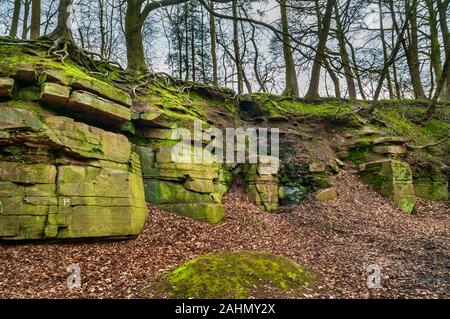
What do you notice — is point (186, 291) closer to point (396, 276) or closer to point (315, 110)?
point (396, 276)

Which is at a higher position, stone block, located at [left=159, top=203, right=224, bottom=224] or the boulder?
the boulder

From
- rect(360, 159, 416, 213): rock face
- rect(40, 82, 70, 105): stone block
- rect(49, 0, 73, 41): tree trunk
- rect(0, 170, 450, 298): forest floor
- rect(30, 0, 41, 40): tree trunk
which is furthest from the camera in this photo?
rect(30, 0, 41, 40): tree trunk

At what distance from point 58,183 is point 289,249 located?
5262 millimetres

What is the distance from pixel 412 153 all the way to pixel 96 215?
39.6 ft

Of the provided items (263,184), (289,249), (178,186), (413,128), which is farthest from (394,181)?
(178,186)

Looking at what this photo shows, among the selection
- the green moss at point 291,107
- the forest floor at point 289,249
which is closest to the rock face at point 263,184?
the forest floor at point 289,249

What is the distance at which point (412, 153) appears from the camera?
1220 cm

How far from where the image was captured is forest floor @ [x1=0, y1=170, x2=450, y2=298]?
15.6ft

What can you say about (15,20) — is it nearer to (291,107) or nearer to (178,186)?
(178,186)

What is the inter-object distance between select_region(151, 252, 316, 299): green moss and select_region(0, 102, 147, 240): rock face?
2306 millimetres

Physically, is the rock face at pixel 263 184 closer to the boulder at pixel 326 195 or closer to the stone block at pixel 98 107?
the boulder at pixel 326 195

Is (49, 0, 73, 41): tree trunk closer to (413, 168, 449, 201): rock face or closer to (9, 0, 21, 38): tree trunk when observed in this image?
(9, 0, 21, 38): tree trunk

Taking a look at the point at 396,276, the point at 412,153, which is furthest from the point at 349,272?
the point at 412,153

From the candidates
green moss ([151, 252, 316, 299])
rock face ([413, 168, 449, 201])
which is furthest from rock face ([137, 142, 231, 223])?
rock face ([413, 168, 449, 201])
